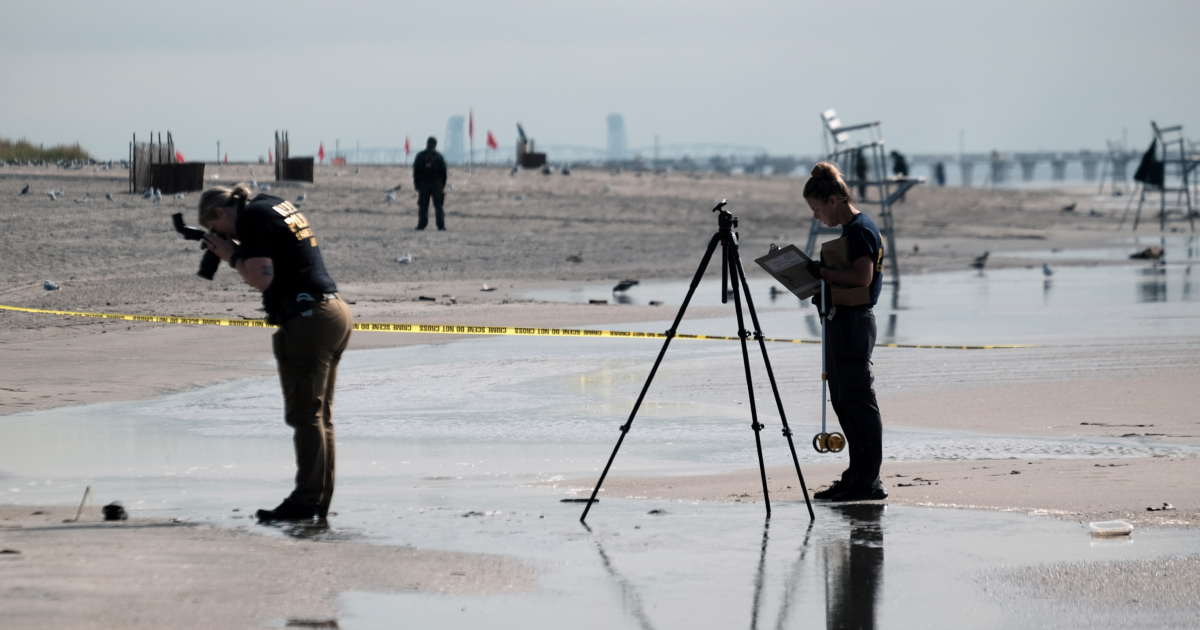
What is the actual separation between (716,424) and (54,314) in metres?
9.18

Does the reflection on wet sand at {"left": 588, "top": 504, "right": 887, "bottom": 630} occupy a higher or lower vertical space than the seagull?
lower

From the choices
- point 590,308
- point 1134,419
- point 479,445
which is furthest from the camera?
point 590,308

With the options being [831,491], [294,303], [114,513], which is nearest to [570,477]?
[831,491]

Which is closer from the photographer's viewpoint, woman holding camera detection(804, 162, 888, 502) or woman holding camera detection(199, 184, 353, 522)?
woman holding camera detection(199, 184, 353, 522)

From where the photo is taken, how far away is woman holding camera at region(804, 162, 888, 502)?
6891 millimetres

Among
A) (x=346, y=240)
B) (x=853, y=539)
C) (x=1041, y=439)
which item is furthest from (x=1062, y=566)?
(x=346, y=240)

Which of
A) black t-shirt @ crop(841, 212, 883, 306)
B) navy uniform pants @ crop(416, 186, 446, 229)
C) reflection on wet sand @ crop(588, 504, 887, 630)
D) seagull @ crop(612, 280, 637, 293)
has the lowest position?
reflection on wet sand @ crop(588, 504, 887, 630)

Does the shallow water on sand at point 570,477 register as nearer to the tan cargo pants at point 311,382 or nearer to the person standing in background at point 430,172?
the tan cargo pants at point 311,382

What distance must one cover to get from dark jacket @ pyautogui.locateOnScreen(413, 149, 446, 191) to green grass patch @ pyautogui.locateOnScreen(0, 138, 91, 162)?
16491mm

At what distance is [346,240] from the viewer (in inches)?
957

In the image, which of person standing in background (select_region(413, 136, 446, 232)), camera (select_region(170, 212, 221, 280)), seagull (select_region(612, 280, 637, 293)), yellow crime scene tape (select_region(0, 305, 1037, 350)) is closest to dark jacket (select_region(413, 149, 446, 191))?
person standing in background (select_region(413, 136, 446, 232))

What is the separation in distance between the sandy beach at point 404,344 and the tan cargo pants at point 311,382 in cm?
52

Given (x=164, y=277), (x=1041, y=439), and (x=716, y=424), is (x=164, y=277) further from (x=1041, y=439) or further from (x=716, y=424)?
(x=1041, y=439)

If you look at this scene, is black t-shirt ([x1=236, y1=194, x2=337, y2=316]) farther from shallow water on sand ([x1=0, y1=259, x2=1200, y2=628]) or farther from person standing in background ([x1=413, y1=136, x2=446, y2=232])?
Result: person standing in background ([x1=413, y1=136, x2=446, y2=232])
